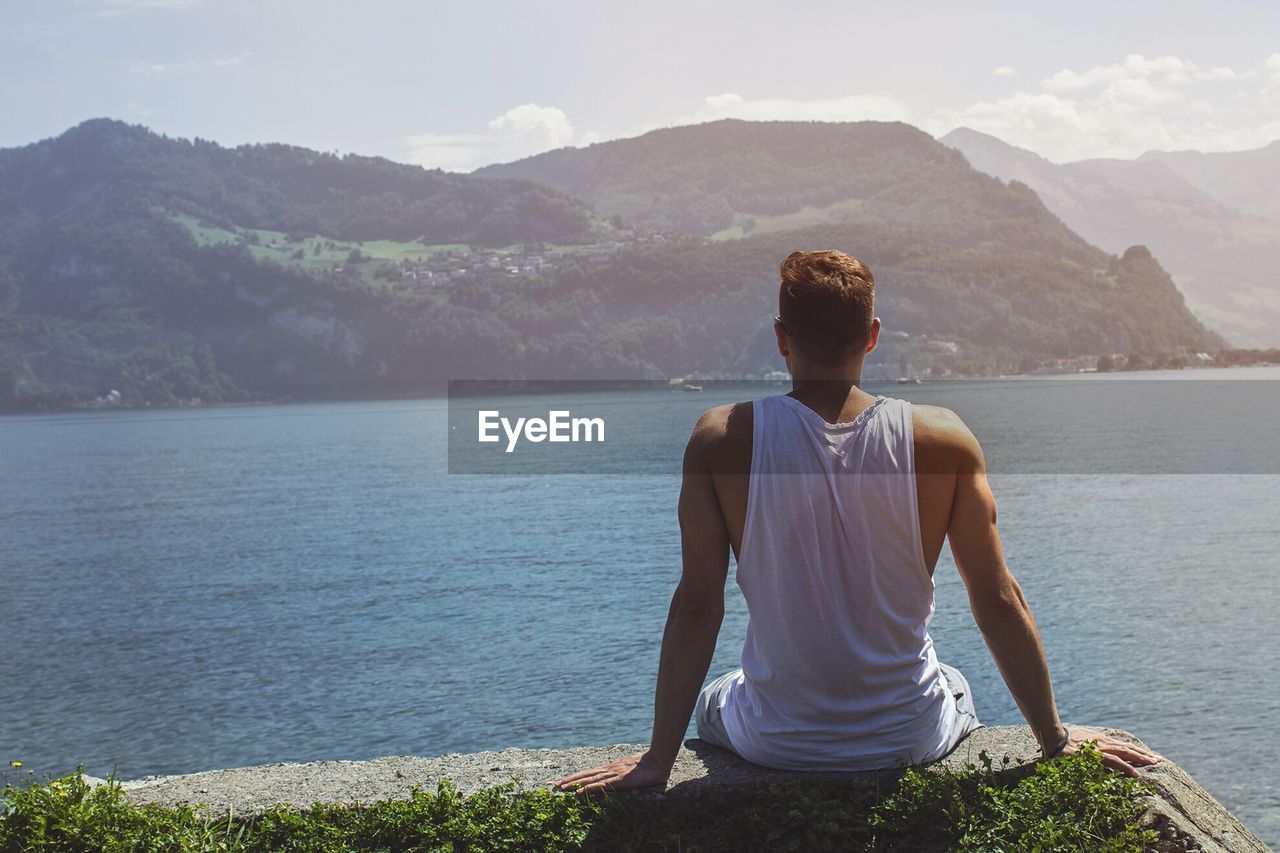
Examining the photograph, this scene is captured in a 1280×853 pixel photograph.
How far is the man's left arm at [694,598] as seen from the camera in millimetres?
2855

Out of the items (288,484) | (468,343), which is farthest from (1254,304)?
(288,484)

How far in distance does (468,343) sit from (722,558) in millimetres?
133597

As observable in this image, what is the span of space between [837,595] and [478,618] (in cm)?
2078

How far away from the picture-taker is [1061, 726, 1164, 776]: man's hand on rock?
3.00m

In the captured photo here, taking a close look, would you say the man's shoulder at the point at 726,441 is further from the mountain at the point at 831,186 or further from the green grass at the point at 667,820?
the mountain at the point at 831,186

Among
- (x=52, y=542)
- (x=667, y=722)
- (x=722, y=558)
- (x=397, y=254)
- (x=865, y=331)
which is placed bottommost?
(x=52, y=542)

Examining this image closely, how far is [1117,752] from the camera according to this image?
10.0 feet

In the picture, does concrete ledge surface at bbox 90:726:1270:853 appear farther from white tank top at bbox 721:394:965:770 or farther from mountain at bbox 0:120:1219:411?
mountain at bbox 0:120:1219:411

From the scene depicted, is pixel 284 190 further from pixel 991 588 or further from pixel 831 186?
pixel 991 588

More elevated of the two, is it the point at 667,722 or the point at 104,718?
the point at 667,722

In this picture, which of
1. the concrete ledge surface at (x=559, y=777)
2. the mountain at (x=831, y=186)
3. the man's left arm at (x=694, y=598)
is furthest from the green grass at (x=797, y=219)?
the man's left arm at (x=694, y=598)

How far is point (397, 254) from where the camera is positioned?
164750 millimetres

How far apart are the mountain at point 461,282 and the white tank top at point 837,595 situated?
117501 millimetres

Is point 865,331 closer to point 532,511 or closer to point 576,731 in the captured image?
point 576,731
